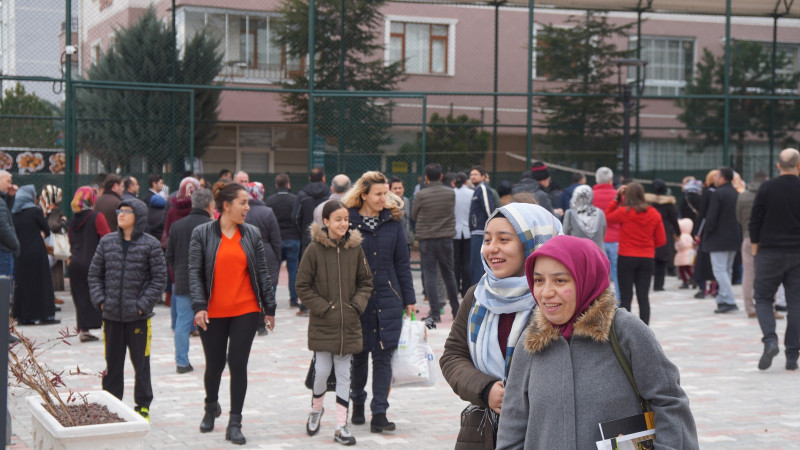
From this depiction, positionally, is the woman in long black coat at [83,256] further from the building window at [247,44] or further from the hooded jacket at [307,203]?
the building window at [247,44]

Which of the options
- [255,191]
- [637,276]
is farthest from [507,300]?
[255,191]

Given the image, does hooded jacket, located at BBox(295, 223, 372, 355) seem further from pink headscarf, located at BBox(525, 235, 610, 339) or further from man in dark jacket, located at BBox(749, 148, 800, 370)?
man in dark jacket, located at BBox(749, 148, 800, 370)

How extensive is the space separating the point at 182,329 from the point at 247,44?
17.7 metres

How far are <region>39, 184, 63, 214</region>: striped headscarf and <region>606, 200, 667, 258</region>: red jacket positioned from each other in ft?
26.6

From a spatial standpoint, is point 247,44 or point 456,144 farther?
point 247,44

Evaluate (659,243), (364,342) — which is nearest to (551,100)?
(659,243)

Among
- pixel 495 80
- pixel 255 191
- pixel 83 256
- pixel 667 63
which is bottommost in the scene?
pixel 83 256

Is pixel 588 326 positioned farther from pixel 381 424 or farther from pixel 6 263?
pixel 6 263

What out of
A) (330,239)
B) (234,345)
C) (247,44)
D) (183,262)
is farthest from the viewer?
(247,44)

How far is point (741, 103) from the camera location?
2520 centimetres

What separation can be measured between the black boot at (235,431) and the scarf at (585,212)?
21.2 feet

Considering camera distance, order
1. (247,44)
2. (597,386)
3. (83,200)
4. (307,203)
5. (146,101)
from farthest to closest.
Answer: (247,44), (146,101), (307,203), (83,200), (597,386)

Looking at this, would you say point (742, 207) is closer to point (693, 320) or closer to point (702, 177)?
point (693, 320)

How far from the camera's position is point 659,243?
1152 cm
